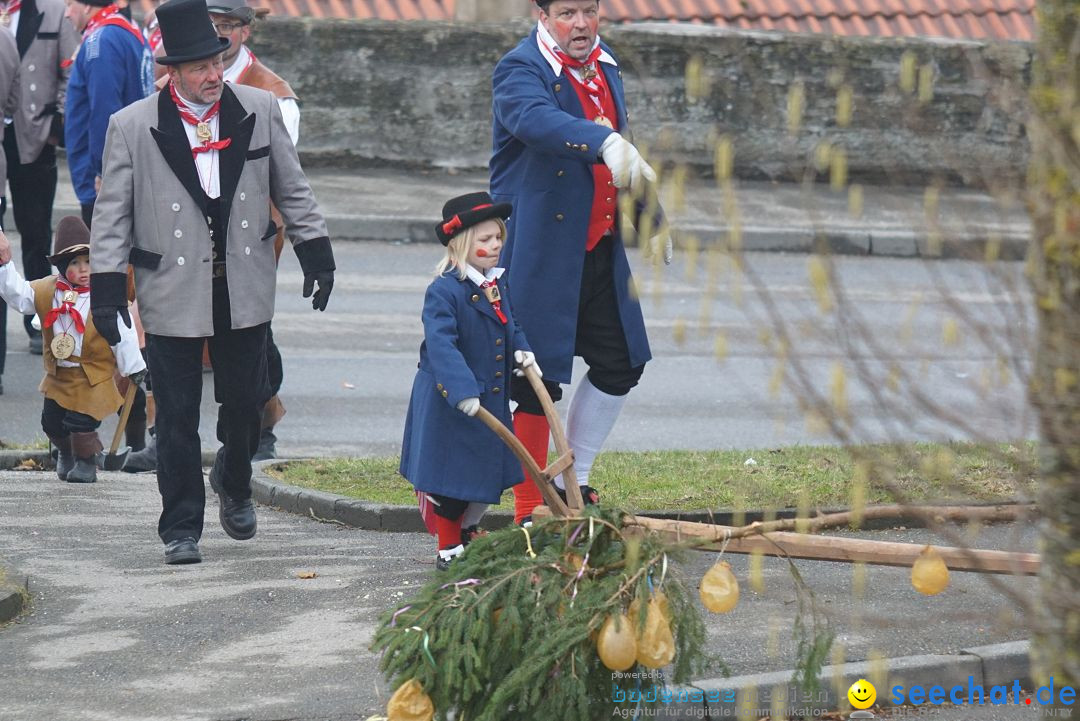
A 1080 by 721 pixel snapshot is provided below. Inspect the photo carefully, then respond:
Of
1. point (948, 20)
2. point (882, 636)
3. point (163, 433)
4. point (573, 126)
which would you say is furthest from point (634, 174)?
point (948, 20)

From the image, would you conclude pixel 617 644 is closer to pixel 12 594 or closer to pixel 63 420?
pixel 12 594

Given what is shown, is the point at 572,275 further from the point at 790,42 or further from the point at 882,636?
the point at 790,42

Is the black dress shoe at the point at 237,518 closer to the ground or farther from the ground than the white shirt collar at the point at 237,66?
closer to the ground

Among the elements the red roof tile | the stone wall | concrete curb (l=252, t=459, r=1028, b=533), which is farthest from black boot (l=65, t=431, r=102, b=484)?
the red roof tile

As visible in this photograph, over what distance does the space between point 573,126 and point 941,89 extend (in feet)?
40.3

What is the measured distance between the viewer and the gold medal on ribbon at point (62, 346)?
775 cm

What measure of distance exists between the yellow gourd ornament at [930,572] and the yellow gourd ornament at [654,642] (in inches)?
23.8

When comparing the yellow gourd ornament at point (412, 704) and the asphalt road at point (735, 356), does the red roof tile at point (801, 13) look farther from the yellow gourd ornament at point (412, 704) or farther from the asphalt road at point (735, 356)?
the yellow gourd ornament at point (412, 704)

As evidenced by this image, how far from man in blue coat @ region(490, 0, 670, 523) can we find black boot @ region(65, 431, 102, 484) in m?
2.53

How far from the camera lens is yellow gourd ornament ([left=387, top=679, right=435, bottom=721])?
166 inches

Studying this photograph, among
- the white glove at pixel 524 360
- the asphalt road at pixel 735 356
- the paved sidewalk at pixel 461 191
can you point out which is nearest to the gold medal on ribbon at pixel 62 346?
the asphalt road at pixel 735 356

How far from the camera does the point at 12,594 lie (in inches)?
233

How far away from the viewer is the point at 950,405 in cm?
307

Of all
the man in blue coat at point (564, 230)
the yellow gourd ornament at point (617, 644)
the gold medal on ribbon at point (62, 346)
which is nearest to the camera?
the yellow gourd ornament at point (617, 644)
